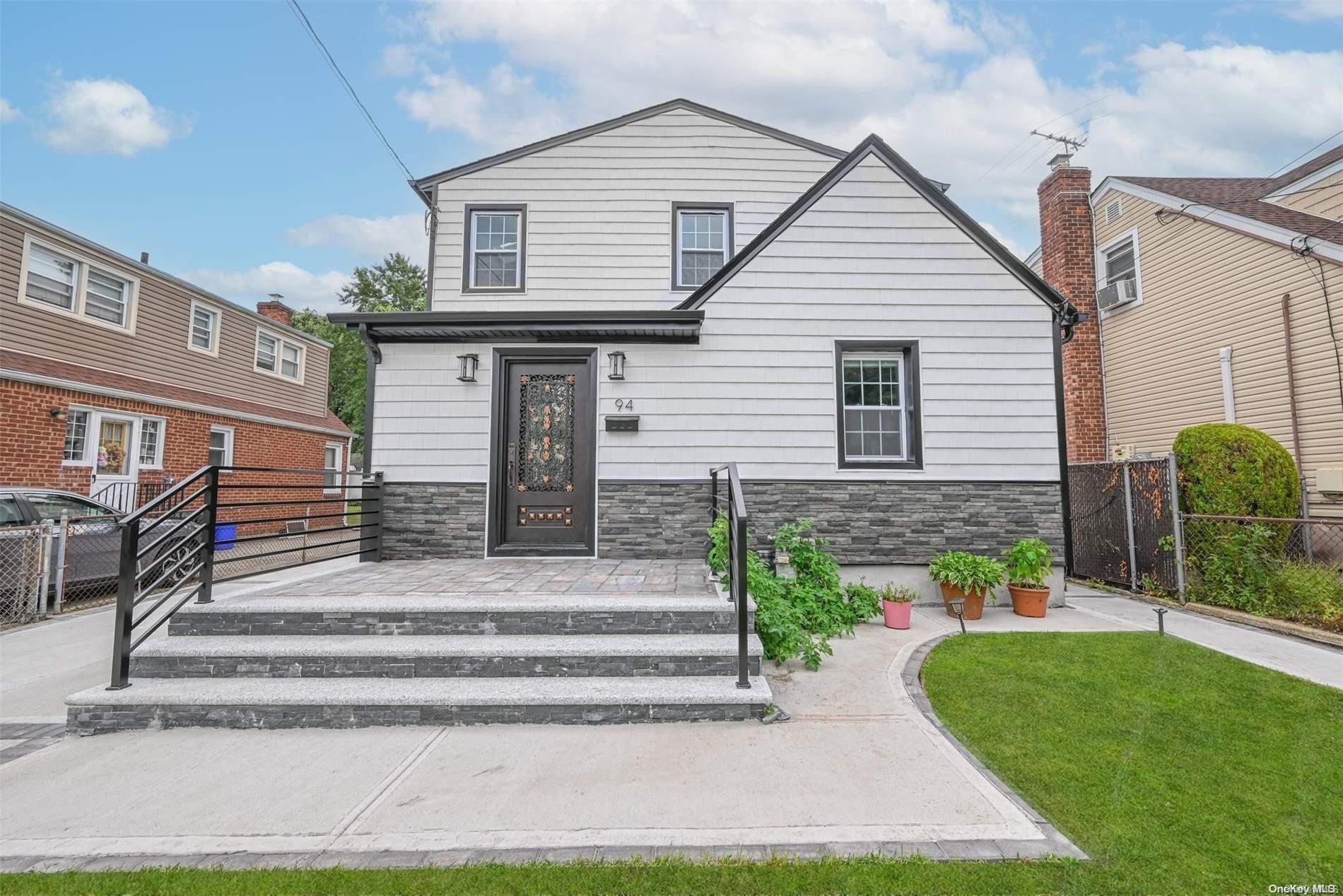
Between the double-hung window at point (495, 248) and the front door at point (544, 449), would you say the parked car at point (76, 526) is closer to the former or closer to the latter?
the front door at point (544, 449)

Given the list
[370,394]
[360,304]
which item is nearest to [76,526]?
[370,394]

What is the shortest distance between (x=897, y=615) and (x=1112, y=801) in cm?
277

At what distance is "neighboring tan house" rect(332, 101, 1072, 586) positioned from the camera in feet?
19.4

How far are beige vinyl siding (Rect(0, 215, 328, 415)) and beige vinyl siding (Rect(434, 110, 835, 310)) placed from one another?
7.68 metres

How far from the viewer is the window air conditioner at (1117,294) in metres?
10.2

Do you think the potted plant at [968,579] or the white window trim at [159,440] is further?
the white window trim at [159,440]

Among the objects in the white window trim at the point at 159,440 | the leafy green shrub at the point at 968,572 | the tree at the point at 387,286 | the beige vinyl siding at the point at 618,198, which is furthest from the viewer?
the tree at the point at 387,286

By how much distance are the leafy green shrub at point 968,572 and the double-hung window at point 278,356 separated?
1645cm

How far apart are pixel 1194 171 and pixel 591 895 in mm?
18791

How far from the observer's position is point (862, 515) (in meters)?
5.93

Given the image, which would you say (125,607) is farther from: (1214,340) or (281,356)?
(281,356)

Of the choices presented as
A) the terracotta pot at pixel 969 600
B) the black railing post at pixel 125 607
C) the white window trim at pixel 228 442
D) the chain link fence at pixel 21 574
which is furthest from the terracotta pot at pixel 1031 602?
the white window trim at pixel 228 442

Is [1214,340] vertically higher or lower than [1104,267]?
lower

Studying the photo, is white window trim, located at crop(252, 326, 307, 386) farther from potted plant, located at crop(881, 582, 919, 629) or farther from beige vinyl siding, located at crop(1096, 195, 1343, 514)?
beige vinyl siding, located at crop(1096, 195, 1343, 514)
